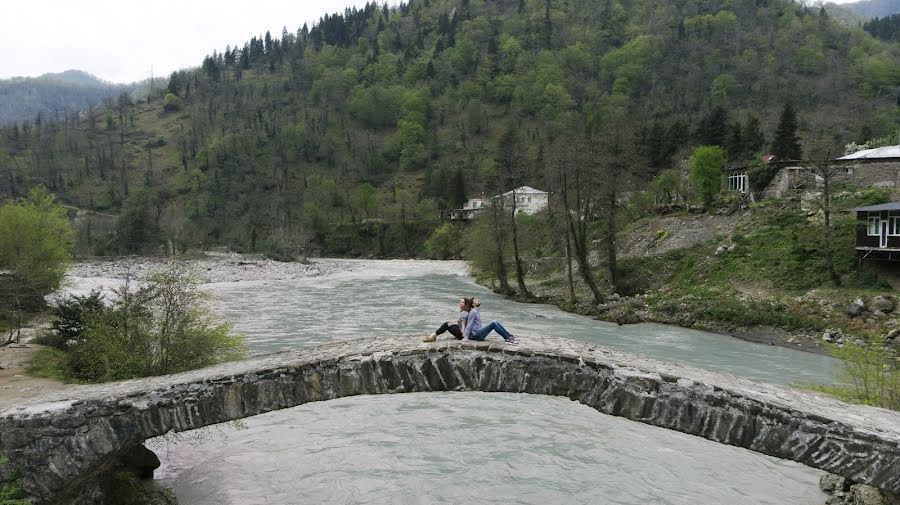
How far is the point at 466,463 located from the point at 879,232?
24.2 meters

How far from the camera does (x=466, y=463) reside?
11734 millimetres

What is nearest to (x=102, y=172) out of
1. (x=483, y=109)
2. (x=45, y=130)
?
(x=45, y=130)

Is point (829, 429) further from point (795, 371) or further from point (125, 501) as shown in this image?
point (795, 371)

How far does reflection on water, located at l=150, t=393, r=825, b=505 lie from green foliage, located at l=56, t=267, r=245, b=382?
2.05m

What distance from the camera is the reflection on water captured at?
10.4 metres

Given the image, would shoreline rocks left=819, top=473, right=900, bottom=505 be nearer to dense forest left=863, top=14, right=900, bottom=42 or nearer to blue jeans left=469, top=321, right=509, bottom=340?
blue jeans left=469, top=321, right=509, bottom=340

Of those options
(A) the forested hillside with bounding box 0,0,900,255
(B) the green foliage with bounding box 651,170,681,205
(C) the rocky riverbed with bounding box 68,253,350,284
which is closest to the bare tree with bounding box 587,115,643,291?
(B) the green foliage with bounding box 651,170,681,205

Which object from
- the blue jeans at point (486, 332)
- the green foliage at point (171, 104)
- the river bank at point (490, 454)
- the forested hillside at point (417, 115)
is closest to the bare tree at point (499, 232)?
the river bank at point (490, 454)

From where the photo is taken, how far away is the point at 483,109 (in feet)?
472

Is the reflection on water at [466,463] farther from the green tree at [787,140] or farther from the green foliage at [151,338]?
the green tree at [787,140]

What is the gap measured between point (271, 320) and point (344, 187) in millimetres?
98553

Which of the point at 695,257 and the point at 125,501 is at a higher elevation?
the point at 695,257

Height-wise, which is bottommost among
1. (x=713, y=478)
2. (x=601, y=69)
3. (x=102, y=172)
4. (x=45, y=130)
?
(x=713, y=478)

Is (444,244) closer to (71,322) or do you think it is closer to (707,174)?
(707,174)
